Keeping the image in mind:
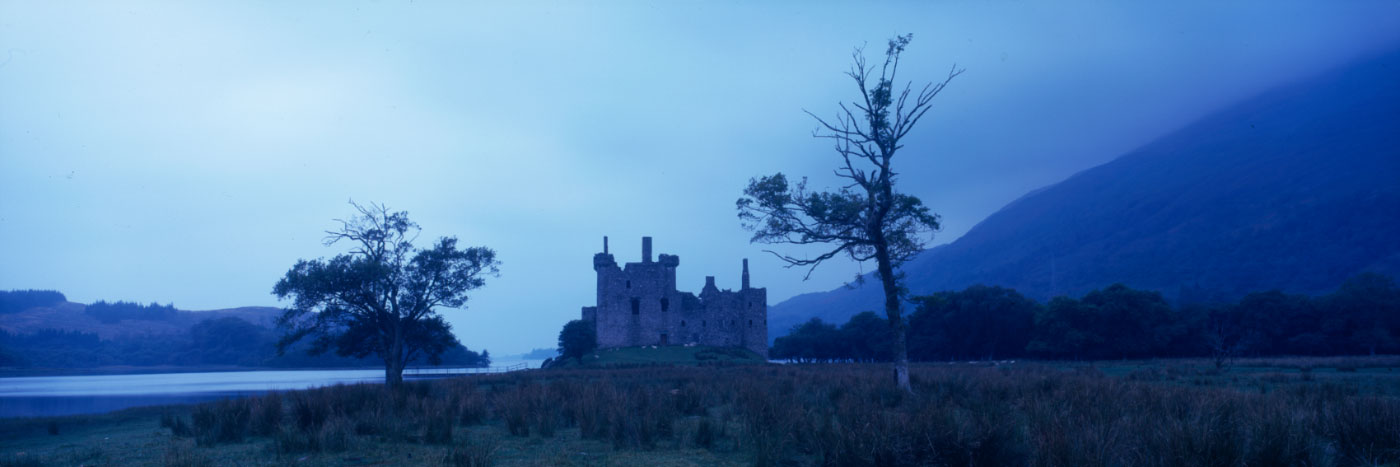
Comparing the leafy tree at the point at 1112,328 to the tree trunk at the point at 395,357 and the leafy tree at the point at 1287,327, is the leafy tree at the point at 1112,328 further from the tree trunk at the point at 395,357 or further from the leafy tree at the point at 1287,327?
the tree trunk at the point at 395,357

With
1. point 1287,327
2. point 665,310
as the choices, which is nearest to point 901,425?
point 665,310

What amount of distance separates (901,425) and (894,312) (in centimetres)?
987

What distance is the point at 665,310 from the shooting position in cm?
5606

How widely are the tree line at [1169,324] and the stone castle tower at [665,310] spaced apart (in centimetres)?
1462

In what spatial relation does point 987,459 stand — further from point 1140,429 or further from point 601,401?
point 601,401

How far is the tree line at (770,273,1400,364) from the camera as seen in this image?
43.6 metres

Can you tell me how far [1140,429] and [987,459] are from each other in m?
1.63

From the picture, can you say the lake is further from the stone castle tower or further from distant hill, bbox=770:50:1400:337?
distant hill, bbox=770:50:1400:337

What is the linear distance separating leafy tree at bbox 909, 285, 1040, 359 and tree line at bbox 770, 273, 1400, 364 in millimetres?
72

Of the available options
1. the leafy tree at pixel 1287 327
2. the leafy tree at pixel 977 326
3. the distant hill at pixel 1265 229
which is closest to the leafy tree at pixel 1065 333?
the leafy tree at pixel 977 326

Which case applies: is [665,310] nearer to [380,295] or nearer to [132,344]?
[380,295]

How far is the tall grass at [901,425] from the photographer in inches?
212

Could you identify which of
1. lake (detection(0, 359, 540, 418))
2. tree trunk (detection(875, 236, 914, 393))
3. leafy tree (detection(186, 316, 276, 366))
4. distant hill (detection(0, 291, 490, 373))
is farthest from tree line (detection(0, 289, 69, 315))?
tree trunk (detection(875, 236, 914, 393))

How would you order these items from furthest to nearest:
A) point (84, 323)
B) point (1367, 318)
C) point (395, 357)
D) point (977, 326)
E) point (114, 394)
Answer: point (84, 323) < point (977, 326) < point (1367, 318) < point (114, 394) < point (395, 357)
